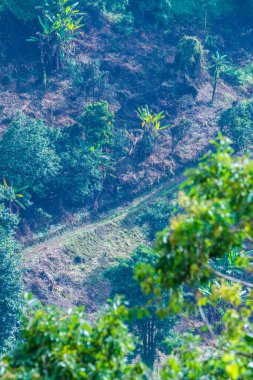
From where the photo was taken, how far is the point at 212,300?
→ 14.6 metres

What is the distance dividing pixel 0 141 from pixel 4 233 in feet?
22.0

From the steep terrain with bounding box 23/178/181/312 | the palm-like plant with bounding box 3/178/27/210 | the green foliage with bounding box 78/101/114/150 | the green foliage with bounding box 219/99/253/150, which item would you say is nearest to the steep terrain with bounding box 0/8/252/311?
the steep terrain with bounding box 23/178/181/312

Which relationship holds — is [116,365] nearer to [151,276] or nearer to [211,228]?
[151,276]

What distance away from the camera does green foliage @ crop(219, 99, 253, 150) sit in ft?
144

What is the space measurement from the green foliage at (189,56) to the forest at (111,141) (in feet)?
0.30

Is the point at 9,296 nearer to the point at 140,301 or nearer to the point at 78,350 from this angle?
the point at 140,301

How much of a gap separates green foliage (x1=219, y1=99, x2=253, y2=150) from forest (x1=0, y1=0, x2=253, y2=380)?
10 centimetres

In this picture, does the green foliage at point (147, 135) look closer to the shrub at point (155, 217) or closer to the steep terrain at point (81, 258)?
the steep terrain at point (81, 258)

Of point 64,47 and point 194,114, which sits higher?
point 64,47

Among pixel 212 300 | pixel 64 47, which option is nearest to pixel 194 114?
pixel 64 47

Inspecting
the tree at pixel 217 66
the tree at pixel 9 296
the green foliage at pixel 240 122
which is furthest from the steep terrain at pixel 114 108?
the tree at pixel 9 296

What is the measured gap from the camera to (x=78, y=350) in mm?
12836

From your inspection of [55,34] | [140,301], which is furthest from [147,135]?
[140,301]

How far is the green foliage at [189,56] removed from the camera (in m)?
48.2
